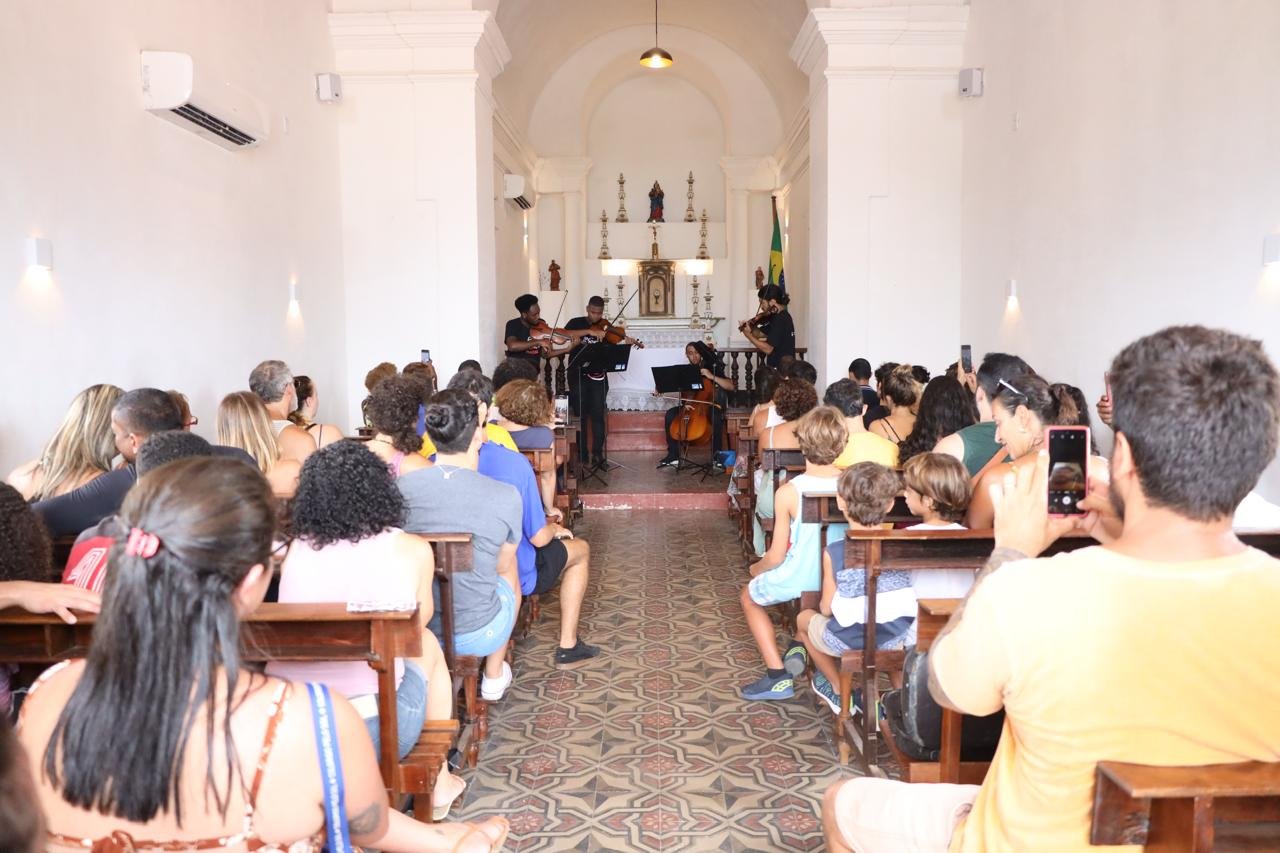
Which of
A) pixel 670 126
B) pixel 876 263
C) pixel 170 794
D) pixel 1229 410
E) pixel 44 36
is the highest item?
pixel 670 126

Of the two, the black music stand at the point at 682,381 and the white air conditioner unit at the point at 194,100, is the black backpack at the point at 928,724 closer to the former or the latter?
the white air conditioner unit at the point at 194,100

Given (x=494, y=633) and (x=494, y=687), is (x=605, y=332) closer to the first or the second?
(x=494, y=687)

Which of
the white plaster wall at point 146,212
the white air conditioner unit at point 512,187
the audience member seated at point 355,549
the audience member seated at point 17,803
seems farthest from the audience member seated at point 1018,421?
the white air conditioner unit at point 512,187

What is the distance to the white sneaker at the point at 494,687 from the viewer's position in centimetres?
361

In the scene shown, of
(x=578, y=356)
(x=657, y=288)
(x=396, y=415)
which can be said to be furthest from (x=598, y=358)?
(x=396, y=415)

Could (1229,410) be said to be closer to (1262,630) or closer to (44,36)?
(1262,630)

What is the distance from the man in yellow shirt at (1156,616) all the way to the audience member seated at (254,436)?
3070 millimetres

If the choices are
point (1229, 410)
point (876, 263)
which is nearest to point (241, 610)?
point (1229, 410)

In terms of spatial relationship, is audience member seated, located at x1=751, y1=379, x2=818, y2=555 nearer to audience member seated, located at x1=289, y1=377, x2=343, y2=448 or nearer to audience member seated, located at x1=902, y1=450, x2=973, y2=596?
audience member seated, located at x1=902, y1=450, x2=973, y2=596

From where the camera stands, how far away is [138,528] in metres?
1.26

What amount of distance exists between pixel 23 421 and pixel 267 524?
332 centimetres

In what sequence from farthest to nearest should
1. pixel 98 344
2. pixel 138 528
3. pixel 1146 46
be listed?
pixel 1146 46
pixel 98 344
pixel 138 528

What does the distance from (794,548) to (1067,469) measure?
1.96 m

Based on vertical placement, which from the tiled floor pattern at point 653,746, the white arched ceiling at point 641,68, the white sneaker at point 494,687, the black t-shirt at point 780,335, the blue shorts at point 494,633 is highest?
the white arched ceiling at point 641,68
